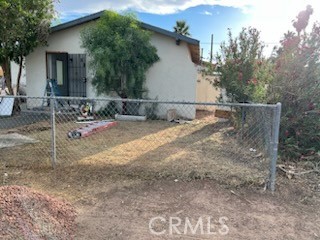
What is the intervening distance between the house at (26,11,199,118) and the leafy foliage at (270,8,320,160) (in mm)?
4650

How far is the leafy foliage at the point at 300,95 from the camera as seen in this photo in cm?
511

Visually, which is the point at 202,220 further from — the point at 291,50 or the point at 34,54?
the point at 34,54

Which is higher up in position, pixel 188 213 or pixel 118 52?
pixel 118 52

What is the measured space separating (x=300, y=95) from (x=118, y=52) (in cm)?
595

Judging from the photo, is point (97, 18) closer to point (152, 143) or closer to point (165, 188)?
point (152, 143)

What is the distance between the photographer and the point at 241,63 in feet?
24.1

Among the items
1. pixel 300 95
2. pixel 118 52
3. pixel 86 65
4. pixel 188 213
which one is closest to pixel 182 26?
pixel 86 65

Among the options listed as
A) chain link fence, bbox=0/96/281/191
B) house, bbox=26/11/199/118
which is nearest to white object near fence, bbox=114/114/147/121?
chain link fence, bbox=0/96/281/191

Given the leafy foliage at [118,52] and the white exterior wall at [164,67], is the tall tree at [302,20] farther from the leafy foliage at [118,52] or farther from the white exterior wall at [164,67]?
the leafy foliage at [118,52]

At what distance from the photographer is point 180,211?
3.21m

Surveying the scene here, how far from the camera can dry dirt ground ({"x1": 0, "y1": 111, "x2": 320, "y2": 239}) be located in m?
2.91

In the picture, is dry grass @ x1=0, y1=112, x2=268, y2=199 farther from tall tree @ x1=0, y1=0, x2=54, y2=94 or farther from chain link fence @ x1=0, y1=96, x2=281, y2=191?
tall tree @ x1=0, y1=0, x2=54, y2=94

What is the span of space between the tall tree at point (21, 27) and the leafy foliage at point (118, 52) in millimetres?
1536

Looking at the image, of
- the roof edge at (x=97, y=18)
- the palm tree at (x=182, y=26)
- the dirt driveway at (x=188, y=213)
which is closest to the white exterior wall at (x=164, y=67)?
the roof edge at (x=97, y=18)
